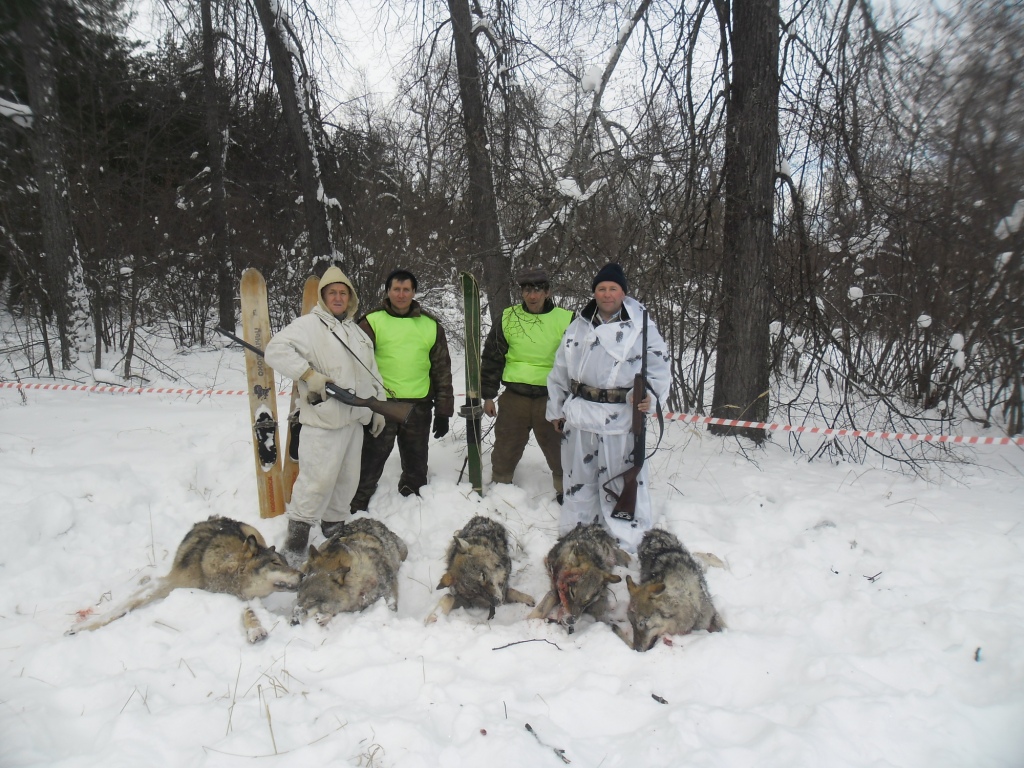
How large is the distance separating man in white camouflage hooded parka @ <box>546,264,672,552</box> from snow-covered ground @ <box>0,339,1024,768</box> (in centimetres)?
44

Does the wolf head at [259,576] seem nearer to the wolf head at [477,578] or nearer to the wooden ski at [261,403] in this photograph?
the wolf head at [477,578]

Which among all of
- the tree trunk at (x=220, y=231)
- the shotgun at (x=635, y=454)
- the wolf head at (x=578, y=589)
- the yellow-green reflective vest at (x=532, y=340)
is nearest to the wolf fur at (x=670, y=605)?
the wolf head at (x=578, y=589)

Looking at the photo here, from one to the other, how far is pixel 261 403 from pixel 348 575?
193cm

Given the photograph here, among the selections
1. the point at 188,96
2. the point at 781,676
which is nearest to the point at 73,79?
the point at 781,676

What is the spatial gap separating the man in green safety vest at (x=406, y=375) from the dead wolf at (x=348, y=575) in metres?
0.92

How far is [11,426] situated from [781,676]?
6.83 m

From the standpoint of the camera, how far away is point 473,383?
16.4 ft

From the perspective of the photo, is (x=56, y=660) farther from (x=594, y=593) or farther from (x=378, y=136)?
(x=378, y=136)

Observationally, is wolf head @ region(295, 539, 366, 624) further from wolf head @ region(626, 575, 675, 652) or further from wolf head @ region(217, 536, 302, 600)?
wolf head @ region(626, 575, 675, 652)

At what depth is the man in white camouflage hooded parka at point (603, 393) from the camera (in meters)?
4.00

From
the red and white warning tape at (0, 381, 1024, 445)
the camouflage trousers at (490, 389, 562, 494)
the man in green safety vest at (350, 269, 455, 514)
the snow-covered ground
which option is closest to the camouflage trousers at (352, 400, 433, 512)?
the man in green safety vest at (350, 269, 455, 514)

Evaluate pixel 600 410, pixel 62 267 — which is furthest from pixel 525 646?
pixel 62 267

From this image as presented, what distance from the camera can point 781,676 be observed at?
2787 mm

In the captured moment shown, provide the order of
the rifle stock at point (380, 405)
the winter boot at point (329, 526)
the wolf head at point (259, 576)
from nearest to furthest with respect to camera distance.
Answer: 1. the wolf head at point (259, 576)
2. the rifle stock at point (380, 405)
3. the winter boot at point (329, 526)
